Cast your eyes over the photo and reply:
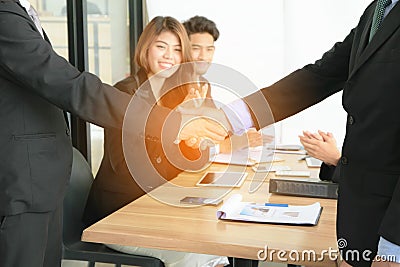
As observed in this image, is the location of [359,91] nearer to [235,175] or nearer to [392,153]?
[392,153]

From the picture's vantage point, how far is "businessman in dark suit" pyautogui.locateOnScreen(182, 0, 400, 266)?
3.56ft

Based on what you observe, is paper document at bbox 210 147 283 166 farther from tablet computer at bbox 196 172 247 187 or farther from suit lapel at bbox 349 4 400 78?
suit lapel at bbox 349 4 400 78

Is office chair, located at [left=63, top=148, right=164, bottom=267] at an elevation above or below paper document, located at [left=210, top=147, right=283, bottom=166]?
below

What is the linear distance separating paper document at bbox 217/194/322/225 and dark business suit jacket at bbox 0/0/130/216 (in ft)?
1.35

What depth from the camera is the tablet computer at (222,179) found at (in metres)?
2.03

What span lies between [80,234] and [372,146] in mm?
1403

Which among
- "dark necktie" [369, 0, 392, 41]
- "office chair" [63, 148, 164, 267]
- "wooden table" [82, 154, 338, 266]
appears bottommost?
"office chair" [63, 148, 164, 267]

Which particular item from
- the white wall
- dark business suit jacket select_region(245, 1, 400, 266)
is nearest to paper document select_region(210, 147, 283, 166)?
dark business suit jacket select_region(245, 1, 400, 266)

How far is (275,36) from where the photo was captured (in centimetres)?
424

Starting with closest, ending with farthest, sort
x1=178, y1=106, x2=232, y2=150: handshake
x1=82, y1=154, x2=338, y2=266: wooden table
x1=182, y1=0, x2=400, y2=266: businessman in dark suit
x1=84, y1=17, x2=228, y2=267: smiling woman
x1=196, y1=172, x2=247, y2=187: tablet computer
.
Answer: x1=182, y1=0, x2=400, y2=266: businessman in dark suit, x1=82, y1=154, x2=338, y2=266: wooden table, x1=178, y1=106, x2=232, y2=150: handshake, x1=196, y1=172, x2=247, y2=187: tablet computer, x1=84, y1=17, x2=228, y2=267: smiling woman

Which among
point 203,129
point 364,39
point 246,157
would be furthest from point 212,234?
point 246,157

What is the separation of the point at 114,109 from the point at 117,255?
65 cm

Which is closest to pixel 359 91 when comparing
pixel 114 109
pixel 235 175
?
pixel 114 109

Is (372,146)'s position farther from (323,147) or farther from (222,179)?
(222,179)
